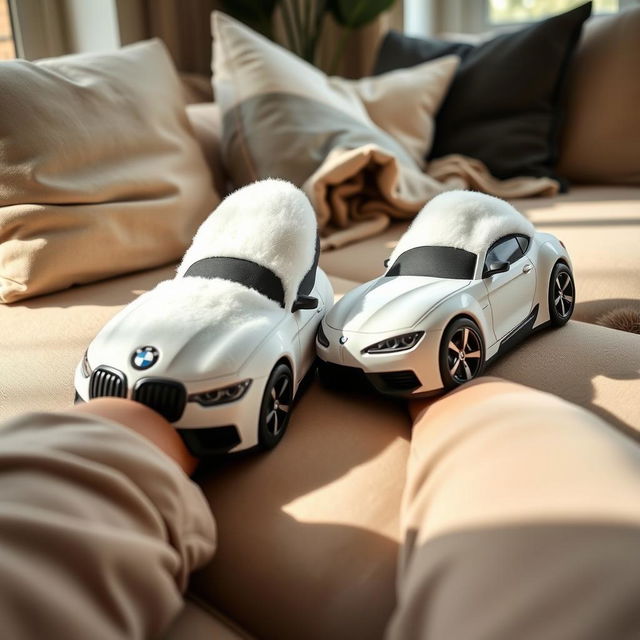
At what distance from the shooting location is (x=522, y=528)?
487 millimetres

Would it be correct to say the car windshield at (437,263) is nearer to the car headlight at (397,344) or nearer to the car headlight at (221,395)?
the car headlight at (397,344)

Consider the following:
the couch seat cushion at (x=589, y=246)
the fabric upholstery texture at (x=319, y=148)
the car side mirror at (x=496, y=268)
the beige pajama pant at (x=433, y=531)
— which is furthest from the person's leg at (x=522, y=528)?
the fabric upholstery texture at (x=319, y=148)

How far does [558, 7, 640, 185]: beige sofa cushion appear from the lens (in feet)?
5.73

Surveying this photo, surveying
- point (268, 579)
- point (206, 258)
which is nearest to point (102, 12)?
point (206, 258)

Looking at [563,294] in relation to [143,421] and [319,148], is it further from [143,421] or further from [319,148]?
[319,148]

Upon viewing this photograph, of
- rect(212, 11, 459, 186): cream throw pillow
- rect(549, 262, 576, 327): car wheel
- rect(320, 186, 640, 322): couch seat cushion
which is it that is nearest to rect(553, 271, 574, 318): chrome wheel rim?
rect(549, 262, 576, 327): car wheel

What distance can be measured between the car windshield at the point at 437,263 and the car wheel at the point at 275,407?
198 millimetres

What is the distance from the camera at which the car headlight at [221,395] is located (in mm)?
661

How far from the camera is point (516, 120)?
1812 millimetres

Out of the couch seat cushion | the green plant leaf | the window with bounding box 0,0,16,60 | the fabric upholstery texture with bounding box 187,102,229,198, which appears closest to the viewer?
the couch seat cushion

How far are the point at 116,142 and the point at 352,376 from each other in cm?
73

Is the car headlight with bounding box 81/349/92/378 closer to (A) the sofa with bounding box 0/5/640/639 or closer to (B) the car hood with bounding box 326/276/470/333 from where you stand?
(A) the sofa with bounding box 0/5/640/639

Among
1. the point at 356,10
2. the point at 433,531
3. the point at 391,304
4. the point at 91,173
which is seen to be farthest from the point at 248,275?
the point at 356,10

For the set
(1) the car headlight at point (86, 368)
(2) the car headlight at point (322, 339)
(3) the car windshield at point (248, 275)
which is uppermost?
(3) the car windshield at point (248, 275)
